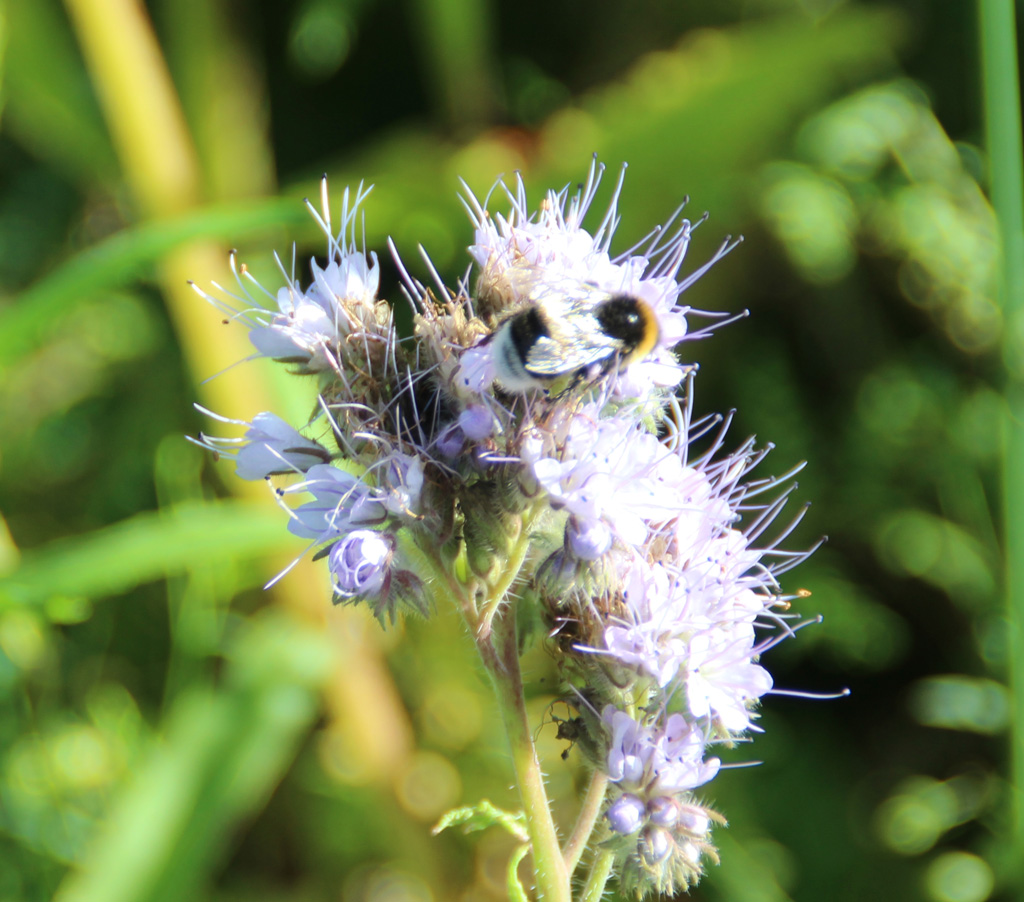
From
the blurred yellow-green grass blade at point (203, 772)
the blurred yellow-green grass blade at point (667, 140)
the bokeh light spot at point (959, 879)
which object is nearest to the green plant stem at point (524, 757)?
the blurred yellow-green grass blade at point (203, 772)

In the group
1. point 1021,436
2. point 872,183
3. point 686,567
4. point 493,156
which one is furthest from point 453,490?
point 872,183

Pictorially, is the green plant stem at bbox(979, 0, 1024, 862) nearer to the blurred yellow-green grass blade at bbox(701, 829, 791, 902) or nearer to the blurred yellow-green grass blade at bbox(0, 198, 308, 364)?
the blurred yellow-green grass blade at bbox(701, 829, 791, 902)

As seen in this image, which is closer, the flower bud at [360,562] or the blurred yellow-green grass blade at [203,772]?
the flower bud at [360,562]

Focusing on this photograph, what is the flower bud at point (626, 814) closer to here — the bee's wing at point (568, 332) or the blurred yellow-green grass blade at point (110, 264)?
the bee's wing at point (568, 332)

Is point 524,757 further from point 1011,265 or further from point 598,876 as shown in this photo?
point 1011,265

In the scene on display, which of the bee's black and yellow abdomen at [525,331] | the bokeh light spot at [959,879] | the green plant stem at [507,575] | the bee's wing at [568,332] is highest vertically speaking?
the bee's black and yellow abdomen at [525,331]

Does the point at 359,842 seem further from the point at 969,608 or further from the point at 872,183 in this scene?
the point at 872,183

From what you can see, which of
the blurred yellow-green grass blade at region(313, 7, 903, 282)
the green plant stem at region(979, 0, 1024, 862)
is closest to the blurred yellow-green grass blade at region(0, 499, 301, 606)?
the blurred yellow-green grass blade at region(313, 7, 903, 282)
